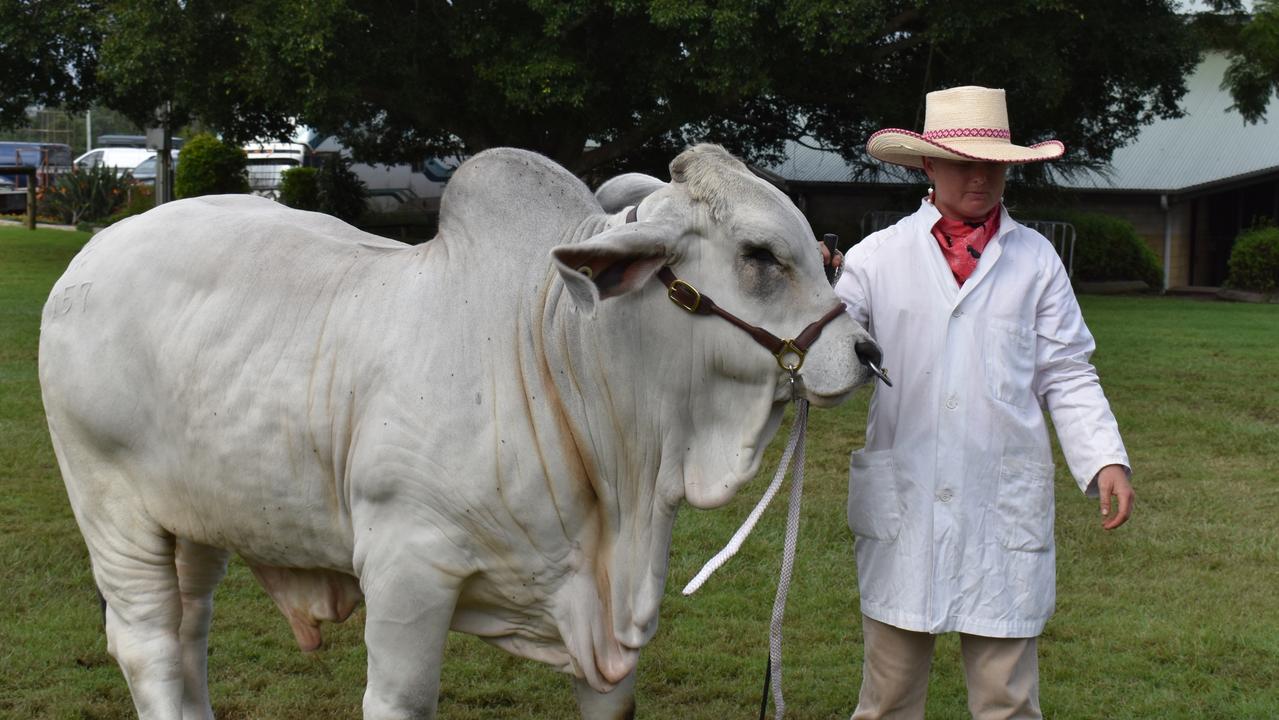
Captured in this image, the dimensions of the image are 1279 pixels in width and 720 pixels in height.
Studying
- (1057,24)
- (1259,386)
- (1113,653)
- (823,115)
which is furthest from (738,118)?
(1113,653)

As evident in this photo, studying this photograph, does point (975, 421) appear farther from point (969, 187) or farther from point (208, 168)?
point (208, 168)

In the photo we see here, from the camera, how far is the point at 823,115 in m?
21.8

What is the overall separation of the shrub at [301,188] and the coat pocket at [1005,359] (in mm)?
22404

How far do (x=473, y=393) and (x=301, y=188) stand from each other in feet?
75.4

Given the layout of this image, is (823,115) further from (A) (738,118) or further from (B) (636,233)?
(B) (636,233)

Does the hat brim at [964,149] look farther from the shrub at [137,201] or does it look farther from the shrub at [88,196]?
the shrub at [88,196]

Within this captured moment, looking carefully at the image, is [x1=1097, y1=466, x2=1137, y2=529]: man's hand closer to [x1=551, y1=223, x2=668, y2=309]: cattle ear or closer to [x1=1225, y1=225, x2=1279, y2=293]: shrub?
[x1=551, y1=223, x2=668, y2=309]: cattle ear

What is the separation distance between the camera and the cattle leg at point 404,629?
2994 millimetres

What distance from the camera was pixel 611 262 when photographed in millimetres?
2801

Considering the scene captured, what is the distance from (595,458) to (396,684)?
2.15 feet

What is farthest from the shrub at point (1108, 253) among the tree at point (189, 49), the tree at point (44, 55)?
the tree at point (44, 55)

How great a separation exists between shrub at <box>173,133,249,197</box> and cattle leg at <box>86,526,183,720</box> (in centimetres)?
2216

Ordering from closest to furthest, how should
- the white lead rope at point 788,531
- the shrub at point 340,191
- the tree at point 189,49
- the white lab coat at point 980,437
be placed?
the white lead rope at point 788,531 → the white lab coat at point 980,437 → the tree at point 189,49 → the shrub at point 340,191

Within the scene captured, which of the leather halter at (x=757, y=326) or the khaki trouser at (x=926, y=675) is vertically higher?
the leather halter at (x=757, y=326)
